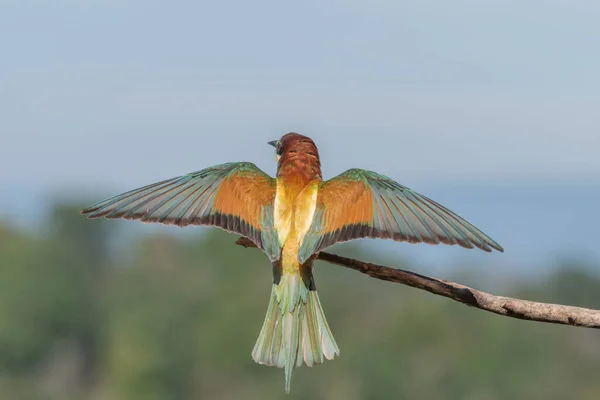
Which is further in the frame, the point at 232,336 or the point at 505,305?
the point at 232,336

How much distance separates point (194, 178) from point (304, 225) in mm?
540

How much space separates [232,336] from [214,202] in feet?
208

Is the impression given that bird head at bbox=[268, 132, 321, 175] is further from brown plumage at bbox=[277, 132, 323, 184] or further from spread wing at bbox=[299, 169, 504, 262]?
spread wing at bbox=[299, 169, 504, 262]

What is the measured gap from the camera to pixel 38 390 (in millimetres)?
75625

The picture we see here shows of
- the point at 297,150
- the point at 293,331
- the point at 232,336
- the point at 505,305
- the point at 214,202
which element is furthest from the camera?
the point at 232,336

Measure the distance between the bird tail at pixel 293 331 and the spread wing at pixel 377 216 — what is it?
6.5 inches

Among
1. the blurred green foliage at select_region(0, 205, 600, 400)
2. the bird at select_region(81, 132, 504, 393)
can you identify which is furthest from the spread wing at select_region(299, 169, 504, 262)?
the blurred green foliage at select_region(0, 205, 600, 400)

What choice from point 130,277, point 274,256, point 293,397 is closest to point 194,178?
point 274,256

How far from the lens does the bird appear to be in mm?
4461

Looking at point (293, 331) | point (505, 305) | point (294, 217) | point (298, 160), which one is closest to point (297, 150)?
point (298, 160)

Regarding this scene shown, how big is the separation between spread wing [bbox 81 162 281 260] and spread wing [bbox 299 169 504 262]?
0.20 meters

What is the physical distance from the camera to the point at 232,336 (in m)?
67.6

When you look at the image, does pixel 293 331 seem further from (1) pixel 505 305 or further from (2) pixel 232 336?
(2) pixel 232 336

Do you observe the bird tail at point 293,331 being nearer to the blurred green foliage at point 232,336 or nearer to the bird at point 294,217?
the bird at point 294,217
